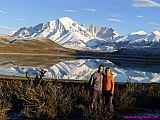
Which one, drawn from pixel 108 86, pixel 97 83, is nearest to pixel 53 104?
pixel 97 83

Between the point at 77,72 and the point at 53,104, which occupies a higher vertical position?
the point at 53,104

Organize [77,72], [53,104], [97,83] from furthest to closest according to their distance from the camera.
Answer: [77,72]
[97,83]
[53,104]

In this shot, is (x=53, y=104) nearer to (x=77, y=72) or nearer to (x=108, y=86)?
(x=108, y=86)

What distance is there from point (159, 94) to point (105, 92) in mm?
5350

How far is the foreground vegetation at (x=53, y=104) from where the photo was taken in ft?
45.8

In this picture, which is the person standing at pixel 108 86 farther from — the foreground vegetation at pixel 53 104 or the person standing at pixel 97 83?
the foreground vegetation at pixel 53 104

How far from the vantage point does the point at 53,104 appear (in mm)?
14578

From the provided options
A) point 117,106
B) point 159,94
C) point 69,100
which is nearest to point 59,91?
point 69,100

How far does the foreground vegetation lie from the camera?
45.8 feet

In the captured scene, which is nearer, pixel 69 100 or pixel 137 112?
pixel 69 100

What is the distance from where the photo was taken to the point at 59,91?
602 inches

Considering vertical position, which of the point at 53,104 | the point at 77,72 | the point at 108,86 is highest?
the point at 108,86

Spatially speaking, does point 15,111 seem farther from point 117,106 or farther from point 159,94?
point 159,94

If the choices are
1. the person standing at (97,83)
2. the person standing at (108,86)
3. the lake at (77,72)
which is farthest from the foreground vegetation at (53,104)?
the lake at (77,72)
